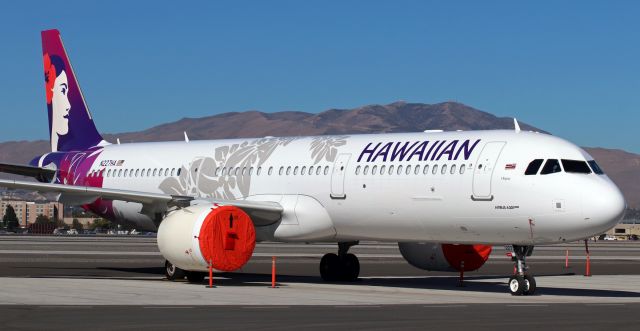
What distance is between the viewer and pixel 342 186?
101 feet

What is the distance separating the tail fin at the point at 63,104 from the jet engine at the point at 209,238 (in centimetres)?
1173

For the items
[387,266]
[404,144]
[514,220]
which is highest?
[404,144]

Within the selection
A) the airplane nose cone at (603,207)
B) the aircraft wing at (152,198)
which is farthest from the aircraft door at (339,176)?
the airplane nose cone at (603,207)

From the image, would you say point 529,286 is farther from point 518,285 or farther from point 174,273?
point 174,273

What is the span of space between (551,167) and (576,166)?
0.62 meters

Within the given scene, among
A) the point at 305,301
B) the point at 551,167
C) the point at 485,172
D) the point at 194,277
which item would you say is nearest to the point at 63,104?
the point at 194,277

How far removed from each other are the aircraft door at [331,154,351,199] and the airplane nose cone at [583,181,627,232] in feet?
23.6

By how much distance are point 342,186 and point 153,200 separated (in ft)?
18.4

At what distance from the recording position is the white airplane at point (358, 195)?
27.1 metres

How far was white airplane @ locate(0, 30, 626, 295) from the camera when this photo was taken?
27.1 metres

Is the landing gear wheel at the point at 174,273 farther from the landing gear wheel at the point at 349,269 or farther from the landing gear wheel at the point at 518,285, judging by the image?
the landing gear wheel at the point at 518,285

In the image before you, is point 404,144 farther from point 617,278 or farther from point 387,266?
point 387,266

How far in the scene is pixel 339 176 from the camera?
31125 millimetres

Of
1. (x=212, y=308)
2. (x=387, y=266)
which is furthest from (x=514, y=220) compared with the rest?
(x=387, y=266)
